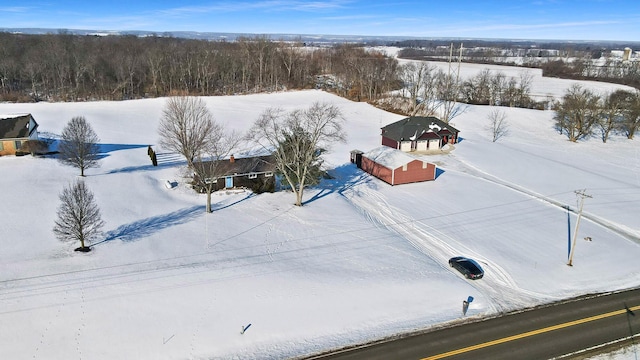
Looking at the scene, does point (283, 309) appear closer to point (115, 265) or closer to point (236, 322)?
point (236, 322)

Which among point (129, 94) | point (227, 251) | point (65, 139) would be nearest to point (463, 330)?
point (227, 251)

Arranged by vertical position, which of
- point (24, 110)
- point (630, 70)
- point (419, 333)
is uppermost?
point (630, 70)

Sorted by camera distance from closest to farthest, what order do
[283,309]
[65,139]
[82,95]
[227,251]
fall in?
[283,309]
[227,251]
[65,139]
[82,95]

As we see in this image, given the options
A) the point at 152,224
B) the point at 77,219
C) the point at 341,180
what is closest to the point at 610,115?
the point at 341,180

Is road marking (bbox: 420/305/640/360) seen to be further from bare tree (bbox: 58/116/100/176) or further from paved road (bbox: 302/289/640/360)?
bare tree (bbox: 58/116/100/176)

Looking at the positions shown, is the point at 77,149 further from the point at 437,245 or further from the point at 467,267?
the point at 467,267
